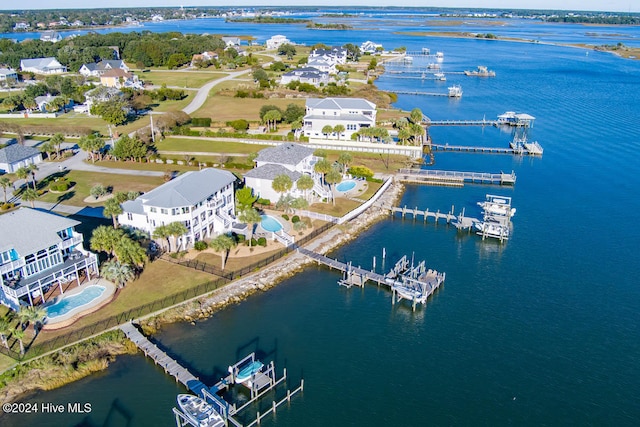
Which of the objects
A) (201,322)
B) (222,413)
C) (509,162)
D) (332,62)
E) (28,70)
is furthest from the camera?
(332,62)

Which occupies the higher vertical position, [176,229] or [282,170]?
[282,170]

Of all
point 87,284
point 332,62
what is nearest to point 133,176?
point 87,284

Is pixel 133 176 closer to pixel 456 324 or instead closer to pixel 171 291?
pixel 171 291

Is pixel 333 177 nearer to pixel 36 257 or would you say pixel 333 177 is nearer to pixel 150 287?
pixel 150 287

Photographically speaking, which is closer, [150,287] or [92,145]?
[150,287]

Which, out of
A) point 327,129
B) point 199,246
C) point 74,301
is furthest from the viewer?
point 327,129

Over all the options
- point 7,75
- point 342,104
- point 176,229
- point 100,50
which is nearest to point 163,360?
point 176,229
